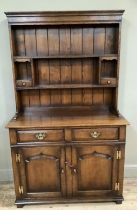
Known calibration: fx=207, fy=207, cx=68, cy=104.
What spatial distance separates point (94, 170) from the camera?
2.05 m

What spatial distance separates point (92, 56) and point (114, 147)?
0.92m

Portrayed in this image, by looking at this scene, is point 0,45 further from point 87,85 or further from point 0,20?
point 87,85

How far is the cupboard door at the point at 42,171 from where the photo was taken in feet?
6.55

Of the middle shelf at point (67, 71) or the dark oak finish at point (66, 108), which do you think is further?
the middle shelf at point (67, 71)

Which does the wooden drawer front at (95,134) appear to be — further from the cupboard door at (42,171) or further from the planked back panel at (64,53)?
the planked back panel at (64,53)

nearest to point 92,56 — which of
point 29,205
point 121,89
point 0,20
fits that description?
point 121,89

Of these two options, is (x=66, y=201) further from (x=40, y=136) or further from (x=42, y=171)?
(x=40, y=136)

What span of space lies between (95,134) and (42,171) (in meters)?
0.64

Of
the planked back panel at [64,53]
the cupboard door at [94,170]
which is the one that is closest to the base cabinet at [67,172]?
the cupboard door at [94,170]

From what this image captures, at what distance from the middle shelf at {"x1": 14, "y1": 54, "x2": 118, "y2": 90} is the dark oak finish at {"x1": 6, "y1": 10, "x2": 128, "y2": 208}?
1 cm

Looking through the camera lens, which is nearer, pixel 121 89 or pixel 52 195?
pixel 52 195

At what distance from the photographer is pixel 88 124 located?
193 centimetres

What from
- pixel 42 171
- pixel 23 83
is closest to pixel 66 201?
pixel 42 171

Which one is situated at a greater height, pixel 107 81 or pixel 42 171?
pixel 107 81
